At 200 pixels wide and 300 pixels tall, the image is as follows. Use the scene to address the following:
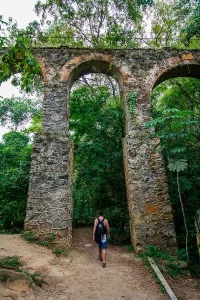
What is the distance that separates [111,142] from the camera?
887cm

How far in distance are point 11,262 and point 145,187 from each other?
13.0 feet

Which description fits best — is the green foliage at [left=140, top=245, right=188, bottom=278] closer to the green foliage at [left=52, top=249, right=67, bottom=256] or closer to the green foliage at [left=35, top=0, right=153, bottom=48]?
the green foliage at [left=52, top=249, right=67, bottom=256]

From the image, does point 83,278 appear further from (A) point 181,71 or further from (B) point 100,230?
(A) point 181,71

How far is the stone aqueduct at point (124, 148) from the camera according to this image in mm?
6547

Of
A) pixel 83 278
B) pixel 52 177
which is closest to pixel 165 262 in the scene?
pixel 83 278

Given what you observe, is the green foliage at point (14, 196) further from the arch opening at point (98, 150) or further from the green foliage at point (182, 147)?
the green foliage at point (182, 147)

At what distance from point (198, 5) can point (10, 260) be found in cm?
878

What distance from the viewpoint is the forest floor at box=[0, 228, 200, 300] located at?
13.3 ft

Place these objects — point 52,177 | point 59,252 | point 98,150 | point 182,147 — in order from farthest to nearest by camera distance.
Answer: point 98,150 < point 52,177 < point 59,252 < point 182,147

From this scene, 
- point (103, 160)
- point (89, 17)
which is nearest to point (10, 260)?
point (103, 160)

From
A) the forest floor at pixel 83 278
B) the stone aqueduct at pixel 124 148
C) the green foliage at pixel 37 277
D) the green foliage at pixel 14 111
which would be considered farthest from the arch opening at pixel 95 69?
the green foliage at pixel 14 111

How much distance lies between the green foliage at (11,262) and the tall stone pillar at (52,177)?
141 centimetres

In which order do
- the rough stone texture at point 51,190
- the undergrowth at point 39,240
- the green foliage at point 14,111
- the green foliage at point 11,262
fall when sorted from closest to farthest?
1. the green foliage at point 11,262
2. the undergrowth at point 39,240
3. the rough stone texture at point 51,190
4. the green foliage at point 14,111

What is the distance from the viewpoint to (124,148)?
296 inches
